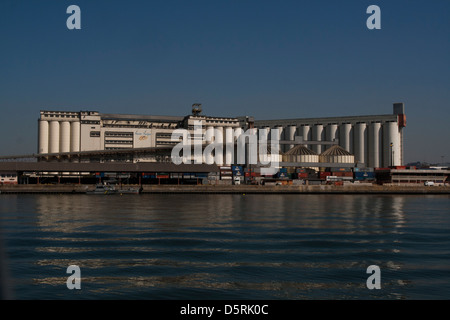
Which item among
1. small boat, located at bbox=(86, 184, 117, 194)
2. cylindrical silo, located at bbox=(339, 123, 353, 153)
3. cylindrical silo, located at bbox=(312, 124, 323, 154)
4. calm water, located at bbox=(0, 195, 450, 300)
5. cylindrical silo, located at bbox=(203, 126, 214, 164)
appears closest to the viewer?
calm water, located at bbox=(0, 195, 450, 300)

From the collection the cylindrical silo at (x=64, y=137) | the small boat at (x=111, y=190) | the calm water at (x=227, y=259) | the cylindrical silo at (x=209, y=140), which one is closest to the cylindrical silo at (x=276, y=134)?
the cylindrical silo at (x=209, y=140)

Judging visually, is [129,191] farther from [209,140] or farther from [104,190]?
[209,140]

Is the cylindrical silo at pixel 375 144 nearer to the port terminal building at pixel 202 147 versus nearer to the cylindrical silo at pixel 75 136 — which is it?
the port terminal building at pixel 202 147

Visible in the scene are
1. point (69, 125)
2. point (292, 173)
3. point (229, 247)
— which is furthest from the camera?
point (69, 125)

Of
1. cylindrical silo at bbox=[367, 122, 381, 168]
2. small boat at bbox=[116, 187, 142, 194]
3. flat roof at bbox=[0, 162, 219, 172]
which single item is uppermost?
cylindrical silo at bbox=[367, 122, 381, 168]

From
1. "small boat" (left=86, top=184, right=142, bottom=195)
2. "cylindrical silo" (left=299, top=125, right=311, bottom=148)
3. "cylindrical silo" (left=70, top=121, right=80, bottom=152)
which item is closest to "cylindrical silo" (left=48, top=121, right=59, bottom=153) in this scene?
"cylindrical silo" (left=70, top=121, right=80, bottom=152)

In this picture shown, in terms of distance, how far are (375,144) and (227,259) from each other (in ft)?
437

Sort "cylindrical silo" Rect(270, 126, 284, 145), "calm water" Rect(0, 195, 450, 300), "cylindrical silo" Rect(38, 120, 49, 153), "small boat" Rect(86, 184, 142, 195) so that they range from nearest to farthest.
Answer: "calm water" Rect(0, 195, 450, 300)
"small boat" Rect(86, 184, 142, 195)
"cylindrical silo" Rect(38, 120, 49, 153)
"cylindrical silo" Rect(270, 126, 284, 145)

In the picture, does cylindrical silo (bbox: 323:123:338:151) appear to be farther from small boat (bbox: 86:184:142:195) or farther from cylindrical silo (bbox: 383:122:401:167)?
small boat (bbox: 86:184:142:195)

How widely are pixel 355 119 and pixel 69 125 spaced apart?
93.7 m

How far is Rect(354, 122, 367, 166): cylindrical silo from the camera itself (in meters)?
146

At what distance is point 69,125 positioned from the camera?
132875 millimetres

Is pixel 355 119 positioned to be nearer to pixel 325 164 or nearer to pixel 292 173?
pixel 325 164
